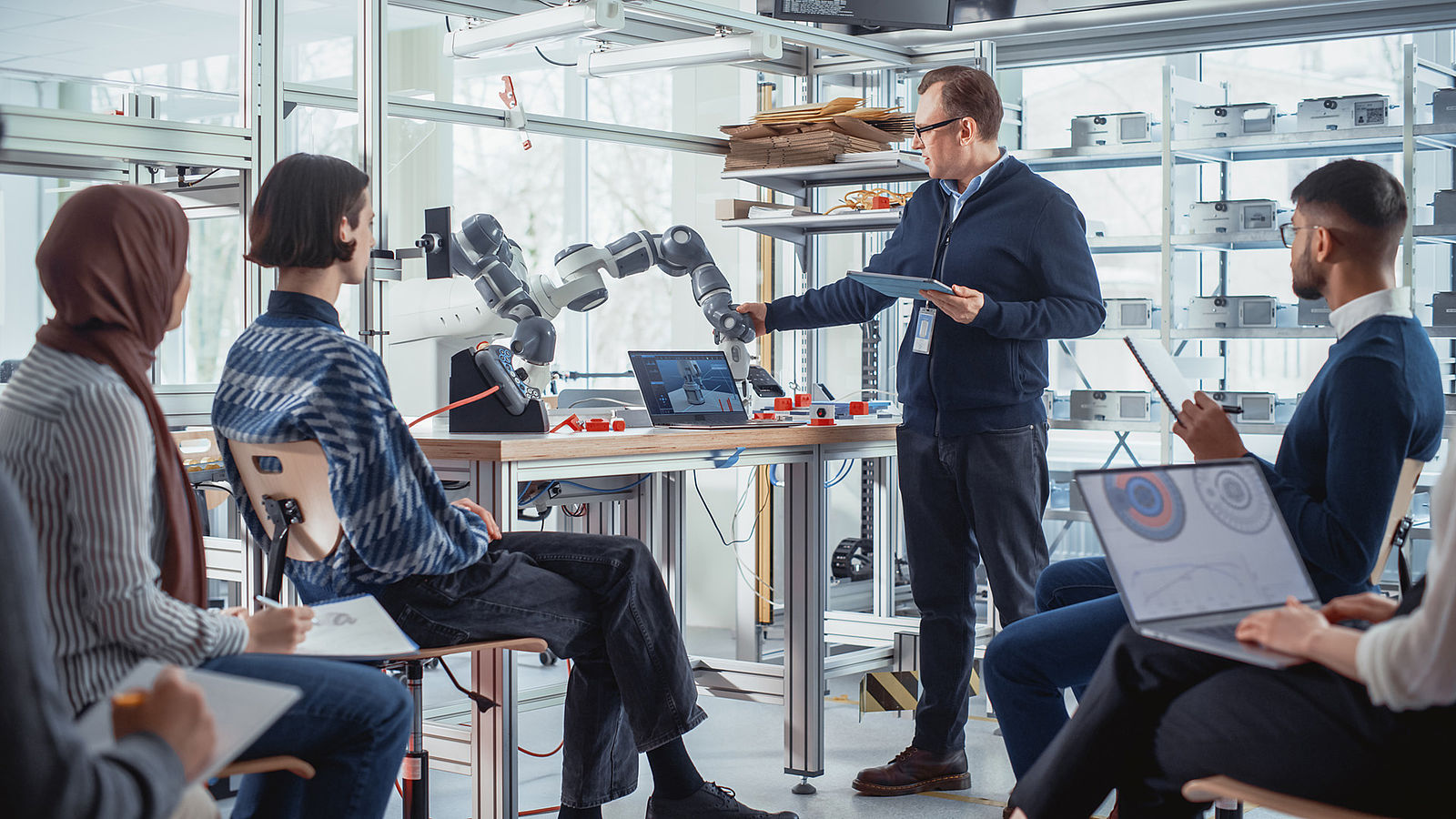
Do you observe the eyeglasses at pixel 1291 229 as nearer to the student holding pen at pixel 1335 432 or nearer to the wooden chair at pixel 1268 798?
the student holding pen at pixel 1335 432

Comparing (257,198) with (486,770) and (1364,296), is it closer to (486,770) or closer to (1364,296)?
(486,770)

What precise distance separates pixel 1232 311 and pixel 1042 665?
2.95m

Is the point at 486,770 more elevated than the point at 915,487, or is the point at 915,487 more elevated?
the point at 915,487

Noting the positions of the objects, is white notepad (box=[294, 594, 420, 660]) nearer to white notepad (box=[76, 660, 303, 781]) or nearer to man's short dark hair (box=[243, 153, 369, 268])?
white notepad (box=[76, 660, 303, 781])

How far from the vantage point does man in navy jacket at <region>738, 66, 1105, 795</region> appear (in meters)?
2.90

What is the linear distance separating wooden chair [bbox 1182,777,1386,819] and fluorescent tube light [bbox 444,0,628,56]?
6.94ft

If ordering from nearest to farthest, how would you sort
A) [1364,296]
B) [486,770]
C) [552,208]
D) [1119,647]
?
[1119,647], [1364,296], [486,770], [552,208]

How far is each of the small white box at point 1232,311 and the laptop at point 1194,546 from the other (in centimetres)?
315

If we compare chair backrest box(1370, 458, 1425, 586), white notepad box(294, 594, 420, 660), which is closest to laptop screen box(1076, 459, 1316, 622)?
chair backrest box(1370, 458, 1425, 586)

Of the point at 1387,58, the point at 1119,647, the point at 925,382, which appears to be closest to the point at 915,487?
the point at 925,382

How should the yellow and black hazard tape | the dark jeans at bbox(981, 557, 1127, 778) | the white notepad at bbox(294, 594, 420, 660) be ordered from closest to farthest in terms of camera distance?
the white notepad at bbox(294, 594, 420, 660) → the dark jeans at bbox(981, 557, 1127, 778) → the yellow and black hazard tape

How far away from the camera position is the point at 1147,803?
1.62m

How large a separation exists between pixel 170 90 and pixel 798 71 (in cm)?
197

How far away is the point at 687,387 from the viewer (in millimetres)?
3023
